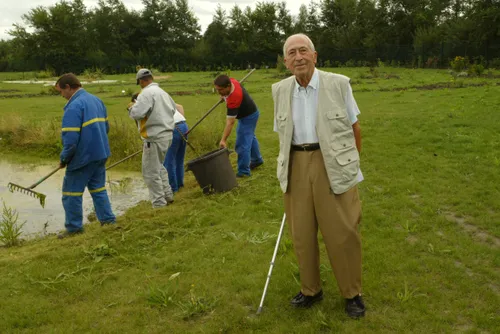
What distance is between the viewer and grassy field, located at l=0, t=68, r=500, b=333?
11.9 feet

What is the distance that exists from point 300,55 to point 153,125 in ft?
11.4

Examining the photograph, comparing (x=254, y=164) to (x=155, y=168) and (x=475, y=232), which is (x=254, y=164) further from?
(x=475, y=232)

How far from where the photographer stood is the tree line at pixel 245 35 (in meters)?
32.9

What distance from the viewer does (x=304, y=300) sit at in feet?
12.1

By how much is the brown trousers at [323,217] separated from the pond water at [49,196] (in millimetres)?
4275

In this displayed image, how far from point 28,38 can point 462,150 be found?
52.4 metres

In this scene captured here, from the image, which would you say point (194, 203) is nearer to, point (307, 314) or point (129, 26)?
point (307, 314)

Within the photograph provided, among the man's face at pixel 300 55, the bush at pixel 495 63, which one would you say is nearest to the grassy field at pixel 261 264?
the man's face at pixel 300 55

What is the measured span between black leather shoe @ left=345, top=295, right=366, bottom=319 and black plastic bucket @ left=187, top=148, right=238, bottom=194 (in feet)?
11.4

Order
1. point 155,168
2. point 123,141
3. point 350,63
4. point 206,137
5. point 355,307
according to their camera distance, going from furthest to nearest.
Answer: point 350,63 → point 123,141 → point 206,137 → point 155,168 → point 355,307

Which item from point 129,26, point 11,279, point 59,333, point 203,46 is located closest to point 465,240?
point 59,333

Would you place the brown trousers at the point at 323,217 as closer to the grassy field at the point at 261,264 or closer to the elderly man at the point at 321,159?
the elderly man at the point at 321,159

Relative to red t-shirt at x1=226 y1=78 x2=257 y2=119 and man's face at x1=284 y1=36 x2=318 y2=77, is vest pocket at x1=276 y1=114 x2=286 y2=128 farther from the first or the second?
red t-shirt at x1=226 y1=78 x2=257 y2=119

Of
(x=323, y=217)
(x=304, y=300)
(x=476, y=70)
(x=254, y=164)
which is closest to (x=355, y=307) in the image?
(x=304, y=300)
